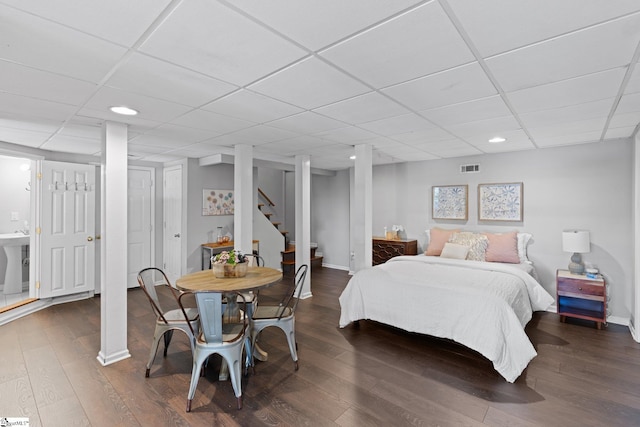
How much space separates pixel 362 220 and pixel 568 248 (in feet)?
8.68

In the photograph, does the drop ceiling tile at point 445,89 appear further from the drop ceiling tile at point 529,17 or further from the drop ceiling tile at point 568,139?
the drop ceiling tile at point 568,139

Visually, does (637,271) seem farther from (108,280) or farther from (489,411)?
(108,280)

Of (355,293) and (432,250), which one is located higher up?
(432,250)

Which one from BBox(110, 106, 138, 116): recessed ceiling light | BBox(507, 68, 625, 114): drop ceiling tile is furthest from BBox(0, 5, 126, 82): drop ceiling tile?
BBox(507, 68, 625, 114): drop ceiling tile

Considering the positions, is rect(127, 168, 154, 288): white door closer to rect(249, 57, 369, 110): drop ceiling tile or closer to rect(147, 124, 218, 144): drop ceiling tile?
rect(147, 124, 218, 144): drop ceiling tile

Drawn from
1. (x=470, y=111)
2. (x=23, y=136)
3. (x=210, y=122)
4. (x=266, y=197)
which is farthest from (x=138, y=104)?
(x=266, y=197)

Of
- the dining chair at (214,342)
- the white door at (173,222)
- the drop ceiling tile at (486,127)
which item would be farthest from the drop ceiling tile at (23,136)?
the drop ceiling tile at (486,127)

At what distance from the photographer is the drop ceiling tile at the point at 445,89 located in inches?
78.3

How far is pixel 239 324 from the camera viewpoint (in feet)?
9.21

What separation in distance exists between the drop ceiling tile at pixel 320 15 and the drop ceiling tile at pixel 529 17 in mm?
295

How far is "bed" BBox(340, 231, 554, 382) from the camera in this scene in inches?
108

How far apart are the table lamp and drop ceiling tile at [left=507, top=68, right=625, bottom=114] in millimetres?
2223

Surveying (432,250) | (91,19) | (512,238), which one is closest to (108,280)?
(91,19)

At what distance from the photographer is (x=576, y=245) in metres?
4.02
